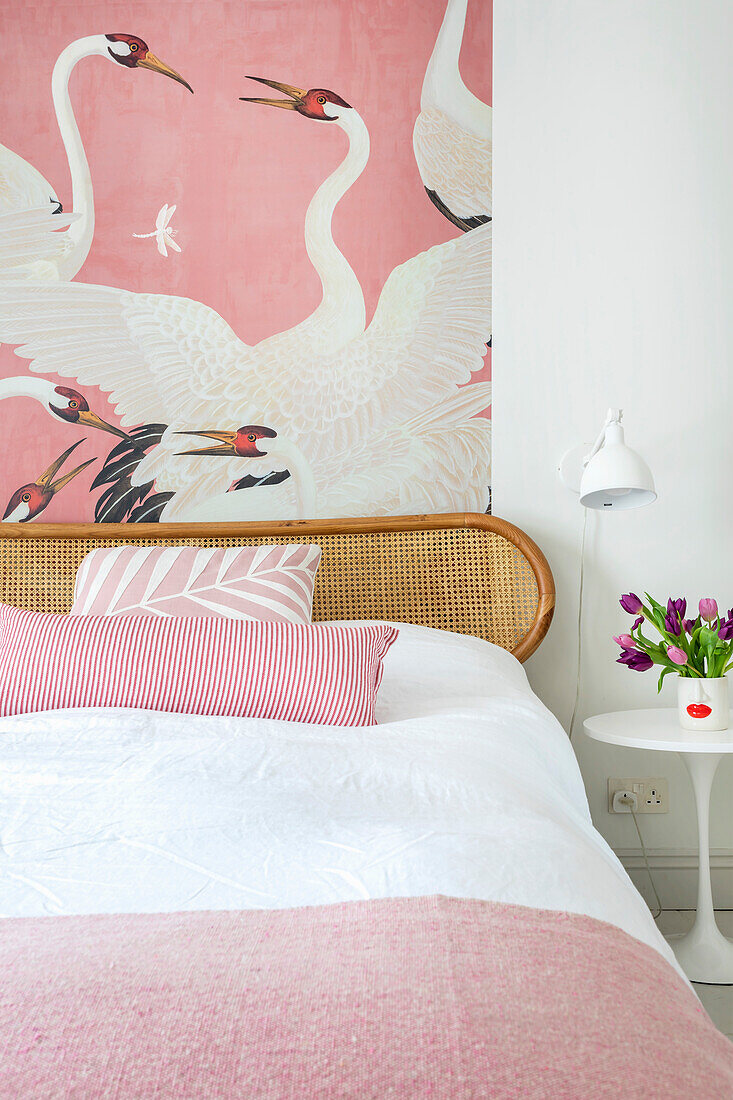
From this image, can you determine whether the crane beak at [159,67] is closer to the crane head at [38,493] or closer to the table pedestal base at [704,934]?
the crane head at [38,493]

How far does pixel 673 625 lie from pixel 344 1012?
5.02 feet

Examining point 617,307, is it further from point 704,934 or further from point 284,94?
point 704,934

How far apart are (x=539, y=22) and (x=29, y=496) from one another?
1.88m

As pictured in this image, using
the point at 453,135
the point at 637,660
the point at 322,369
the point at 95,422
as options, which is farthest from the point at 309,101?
→ the point at 637,660

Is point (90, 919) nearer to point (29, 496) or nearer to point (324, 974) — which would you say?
point (324, 974)

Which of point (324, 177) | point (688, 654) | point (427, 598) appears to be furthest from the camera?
point (324, 177)

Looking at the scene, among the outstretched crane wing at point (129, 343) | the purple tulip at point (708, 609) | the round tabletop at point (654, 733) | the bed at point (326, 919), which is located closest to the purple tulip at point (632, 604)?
the purple tulip at point (708, 609)

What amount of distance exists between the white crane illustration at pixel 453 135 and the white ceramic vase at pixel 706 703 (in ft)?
4.31

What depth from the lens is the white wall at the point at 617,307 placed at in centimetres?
216

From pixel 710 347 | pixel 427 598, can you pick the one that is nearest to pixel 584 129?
pixel 710 347

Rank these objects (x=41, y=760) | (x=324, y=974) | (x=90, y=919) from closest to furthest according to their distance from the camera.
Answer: (x=324, y=974)
(x=90, y=919)
(x=41, y=760)

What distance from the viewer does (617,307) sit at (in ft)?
7.16

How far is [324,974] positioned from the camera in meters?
0.51

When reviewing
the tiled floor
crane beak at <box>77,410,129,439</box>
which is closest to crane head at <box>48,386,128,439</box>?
crane beak at <box>77,410,129,439</box>
